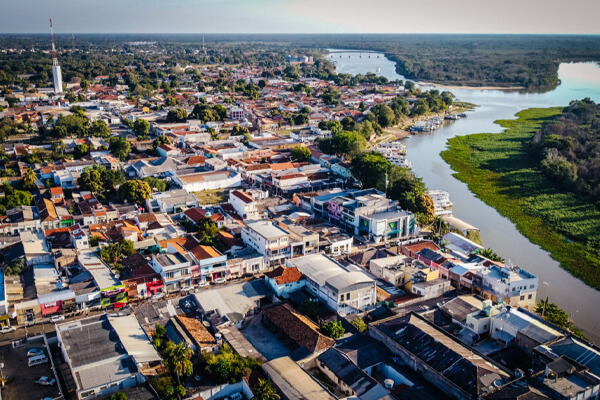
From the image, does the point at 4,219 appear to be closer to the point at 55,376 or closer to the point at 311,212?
the point at 55,376

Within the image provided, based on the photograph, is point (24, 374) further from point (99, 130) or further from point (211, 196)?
point (99, 130)

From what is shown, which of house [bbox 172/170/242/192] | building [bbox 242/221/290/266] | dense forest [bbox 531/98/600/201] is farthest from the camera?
dense forest [bbox 531/98/600/201]

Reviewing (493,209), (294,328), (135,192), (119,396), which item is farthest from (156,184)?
(493,209)

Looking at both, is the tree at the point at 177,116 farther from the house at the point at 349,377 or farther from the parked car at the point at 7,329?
the house at the point at 349,377

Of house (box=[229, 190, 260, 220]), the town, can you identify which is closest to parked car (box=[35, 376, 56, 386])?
the town

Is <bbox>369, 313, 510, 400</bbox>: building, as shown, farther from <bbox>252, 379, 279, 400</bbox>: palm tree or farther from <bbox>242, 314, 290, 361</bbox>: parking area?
<bbox>252, 379, 279, 400</bbox>: palm tree

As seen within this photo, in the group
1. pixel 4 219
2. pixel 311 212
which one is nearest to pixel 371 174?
pixel 311 212
